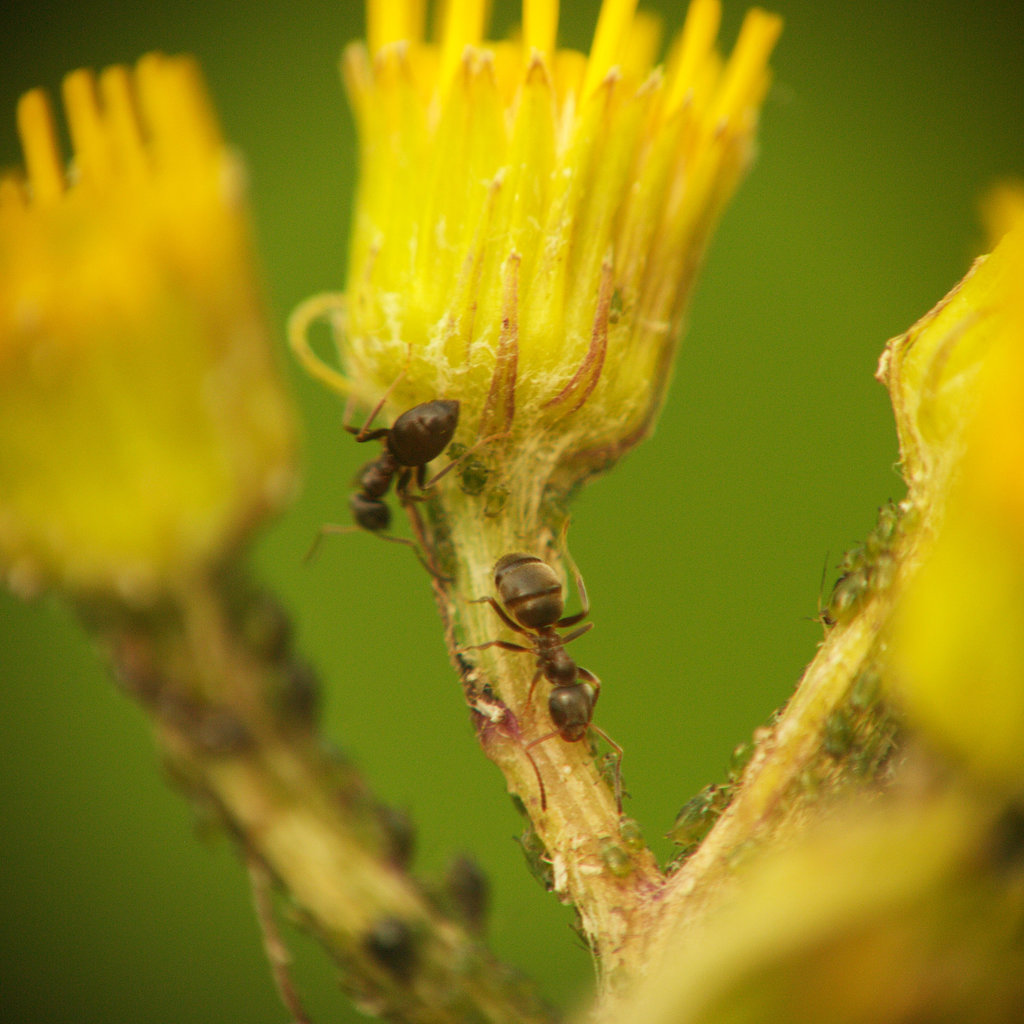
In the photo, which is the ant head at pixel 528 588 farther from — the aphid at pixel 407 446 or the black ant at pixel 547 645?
the aphid at pixel 407 446

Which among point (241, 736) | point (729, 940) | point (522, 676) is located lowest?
point (729, 940)

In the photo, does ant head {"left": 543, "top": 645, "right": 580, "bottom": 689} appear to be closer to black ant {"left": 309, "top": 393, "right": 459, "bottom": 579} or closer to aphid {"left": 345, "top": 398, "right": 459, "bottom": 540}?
black ant {"left": 309, "top": 393, "right": 459, "bottom": 579}

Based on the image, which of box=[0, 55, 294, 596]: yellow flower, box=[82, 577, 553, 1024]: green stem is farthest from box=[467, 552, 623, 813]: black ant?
box=[0, 55, 294, 596]: yellow flower

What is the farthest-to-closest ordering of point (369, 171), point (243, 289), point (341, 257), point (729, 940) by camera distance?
point (341, 257) → point (369, 171) → point (243, 289) → point (729, 940)

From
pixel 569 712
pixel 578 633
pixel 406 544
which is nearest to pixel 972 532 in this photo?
pixel 569 712

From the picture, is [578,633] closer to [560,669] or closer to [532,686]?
[560,669]

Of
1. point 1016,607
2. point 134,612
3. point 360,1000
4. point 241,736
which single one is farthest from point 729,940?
point 134,612

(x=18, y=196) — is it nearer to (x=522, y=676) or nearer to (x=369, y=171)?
(x=369, y=171)
